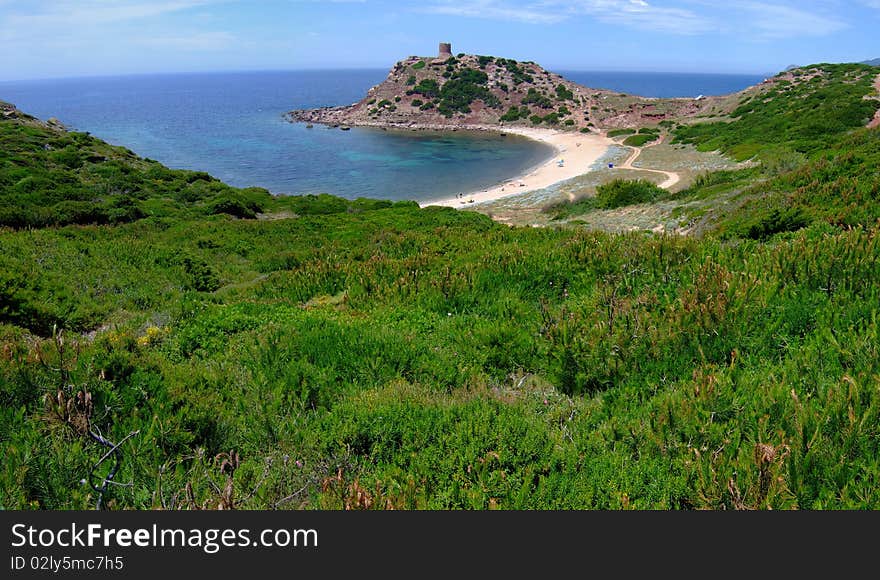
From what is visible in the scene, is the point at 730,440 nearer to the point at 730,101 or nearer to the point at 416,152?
the point at 416,152

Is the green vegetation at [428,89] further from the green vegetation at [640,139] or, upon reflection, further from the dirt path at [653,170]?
the dirt path at [653,170]

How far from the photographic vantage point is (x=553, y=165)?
6309cm

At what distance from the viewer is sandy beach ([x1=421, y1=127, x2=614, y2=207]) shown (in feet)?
161

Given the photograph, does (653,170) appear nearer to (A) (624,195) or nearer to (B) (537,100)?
(A) (624,195)

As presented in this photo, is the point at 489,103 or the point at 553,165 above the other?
the point at 489,103

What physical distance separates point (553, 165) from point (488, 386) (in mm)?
61775

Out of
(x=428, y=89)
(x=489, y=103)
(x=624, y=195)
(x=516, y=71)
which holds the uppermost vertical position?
(x=516, y=71)

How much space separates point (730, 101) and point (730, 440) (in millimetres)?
96385

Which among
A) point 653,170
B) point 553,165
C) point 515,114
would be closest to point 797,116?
point 653,170

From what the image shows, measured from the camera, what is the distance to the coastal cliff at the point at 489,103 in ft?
306

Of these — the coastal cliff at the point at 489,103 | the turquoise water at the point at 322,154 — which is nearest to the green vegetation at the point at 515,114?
the coastal cliff at the point at 489,103

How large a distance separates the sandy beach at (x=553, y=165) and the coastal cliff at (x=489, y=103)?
5.71 meters

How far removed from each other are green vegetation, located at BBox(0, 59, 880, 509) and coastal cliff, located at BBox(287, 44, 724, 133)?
3519 inches

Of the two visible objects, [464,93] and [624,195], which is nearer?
[624,195]
